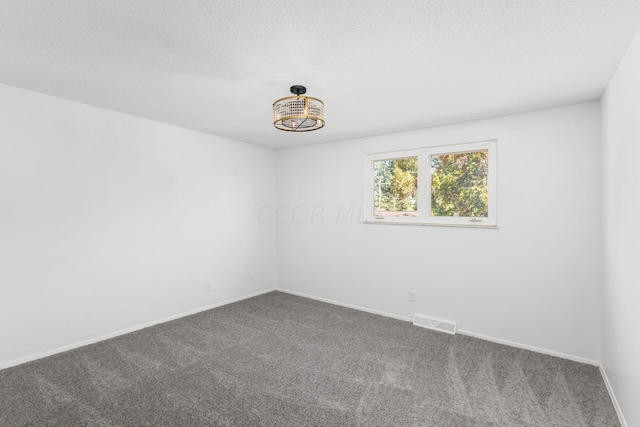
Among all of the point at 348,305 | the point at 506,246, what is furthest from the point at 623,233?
the point at 348,305

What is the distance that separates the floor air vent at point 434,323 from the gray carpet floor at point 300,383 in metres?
0.13

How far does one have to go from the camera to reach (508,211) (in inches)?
123

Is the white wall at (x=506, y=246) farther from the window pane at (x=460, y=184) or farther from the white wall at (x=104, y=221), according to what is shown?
the white wall at (x=104, y=221)

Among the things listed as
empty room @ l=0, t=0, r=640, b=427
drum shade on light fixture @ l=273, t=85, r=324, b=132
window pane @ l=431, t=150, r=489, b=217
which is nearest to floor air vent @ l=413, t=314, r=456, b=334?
empty room @ l=0, t=0, r=640, b=427

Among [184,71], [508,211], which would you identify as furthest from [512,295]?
[184,71]

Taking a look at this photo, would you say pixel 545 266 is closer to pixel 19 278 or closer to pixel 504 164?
pixel 504 164

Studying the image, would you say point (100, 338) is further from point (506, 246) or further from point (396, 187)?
point (506, 246)

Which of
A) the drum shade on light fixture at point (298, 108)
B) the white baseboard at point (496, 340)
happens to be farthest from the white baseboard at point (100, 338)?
the drum shade on light fixture at point (298, 108)

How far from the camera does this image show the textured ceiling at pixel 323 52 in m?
1.55

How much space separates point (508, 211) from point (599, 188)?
712mm

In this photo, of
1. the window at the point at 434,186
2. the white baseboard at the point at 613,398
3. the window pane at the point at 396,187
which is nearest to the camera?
the white baseboard at the point at 613,398

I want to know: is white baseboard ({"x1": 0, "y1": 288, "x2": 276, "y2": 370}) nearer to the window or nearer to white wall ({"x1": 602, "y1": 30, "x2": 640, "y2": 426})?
the window

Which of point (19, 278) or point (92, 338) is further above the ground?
point (19, 278)

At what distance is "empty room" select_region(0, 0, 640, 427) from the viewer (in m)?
1.79
